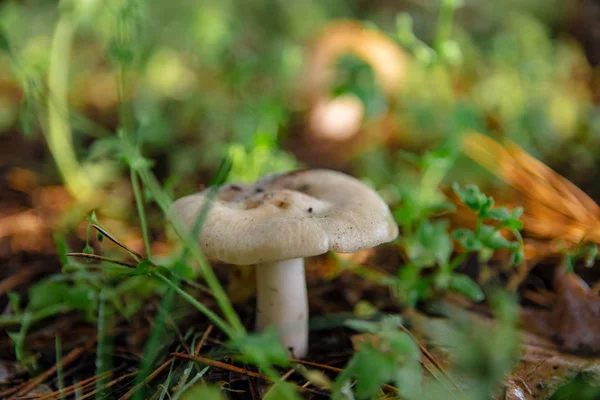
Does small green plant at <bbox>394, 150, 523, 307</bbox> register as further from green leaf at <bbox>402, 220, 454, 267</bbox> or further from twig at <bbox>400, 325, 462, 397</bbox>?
twig at <bbox>400, 325, 462, 397</bbox>

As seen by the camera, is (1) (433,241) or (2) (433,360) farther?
(1) (433,241)

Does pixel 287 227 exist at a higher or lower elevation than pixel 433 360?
higher

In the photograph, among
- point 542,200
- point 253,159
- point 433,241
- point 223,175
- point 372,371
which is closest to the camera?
point 372,371

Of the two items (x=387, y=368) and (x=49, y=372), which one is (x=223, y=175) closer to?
(x=387, y=368)

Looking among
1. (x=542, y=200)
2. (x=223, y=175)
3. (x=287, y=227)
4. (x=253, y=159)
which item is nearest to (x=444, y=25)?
(x=542, y=200)

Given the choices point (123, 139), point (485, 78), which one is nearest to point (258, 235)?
point (123, 139)

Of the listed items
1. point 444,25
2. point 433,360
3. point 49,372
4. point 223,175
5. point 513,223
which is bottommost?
point 49,372

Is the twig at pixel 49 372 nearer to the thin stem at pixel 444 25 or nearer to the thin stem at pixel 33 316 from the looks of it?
the thin stem at pixel 33 316

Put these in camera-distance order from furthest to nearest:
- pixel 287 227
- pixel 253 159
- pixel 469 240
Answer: pixel 253 159, pixel 469 240, pixel 287 227
